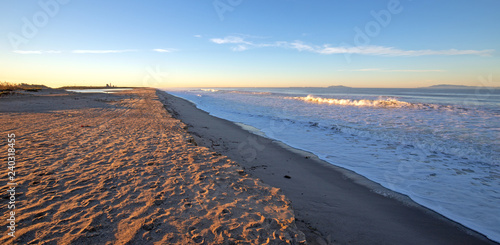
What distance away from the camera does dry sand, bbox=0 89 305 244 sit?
281 cm

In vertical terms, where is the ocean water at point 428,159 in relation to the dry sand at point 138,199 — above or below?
below

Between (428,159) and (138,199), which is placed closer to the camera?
(138,199)

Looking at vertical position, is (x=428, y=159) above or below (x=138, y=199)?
below

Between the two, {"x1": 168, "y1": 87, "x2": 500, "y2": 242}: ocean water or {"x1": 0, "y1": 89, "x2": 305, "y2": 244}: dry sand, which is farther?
{"x1": 168, "y1": 87, "x2": 500, "y2": 242}: ocean water

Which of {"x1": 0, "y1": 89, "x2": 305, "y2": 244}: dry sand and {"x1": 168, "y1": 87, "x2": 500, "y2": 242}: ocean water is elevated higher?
{"x1": 0, "y1": 89, "x2": 305, "y2": 244}: dry sand

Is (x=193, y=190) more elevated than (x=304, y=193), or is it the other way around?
(x=193, y=190)

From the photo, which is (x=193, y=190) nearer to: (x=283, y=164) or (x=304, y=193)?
(x=304, y=193)

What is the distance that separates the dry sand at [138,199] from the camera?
2811mm

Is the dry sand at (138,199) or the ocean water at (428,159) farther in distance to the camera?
the ocean water at (428,159)

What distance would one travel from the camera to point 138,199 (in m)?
3.66

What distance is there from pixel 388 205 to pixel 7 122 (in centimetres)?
1533

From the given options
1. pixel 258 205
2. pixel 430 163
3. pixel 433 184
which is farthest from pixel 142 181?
pixel 430 163

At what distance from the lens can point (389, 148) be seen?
26.7 ft

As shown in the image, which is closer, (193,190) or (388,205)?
(193,190)
